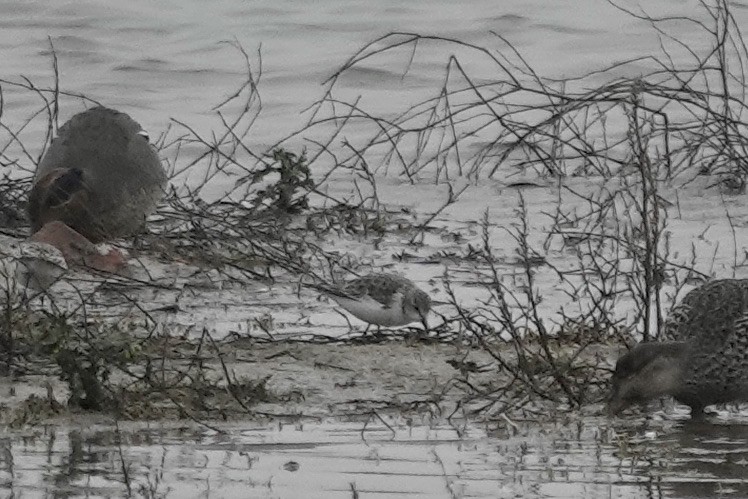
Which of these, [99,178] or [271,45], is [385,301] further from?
[271,45]

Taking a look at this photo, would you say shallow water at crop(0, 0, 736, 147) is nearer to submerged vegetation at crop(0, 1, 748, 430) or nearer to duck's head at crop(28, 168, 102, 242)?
submerged vegetation at crop(0, 1, 748, 430)

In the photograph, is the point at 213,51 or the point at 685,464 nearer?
the point at 685,464

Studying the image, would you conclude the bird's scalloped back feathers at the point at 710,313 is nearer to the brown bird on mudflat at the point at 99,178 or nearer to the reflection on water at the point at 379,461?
the reflection on water at the point at 379,461

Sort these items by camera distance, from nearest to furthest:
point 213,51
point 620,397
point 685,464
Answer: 1. point 685,464
2. point 620,397
3. point 213,51

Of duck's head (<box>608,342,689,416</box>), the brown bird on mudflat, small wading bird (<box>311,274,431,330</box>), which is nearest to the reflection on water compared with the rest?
duck's head (<box>608,342,689,416</box>)

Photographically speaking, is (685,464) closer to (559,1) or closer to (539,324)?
(539,324)

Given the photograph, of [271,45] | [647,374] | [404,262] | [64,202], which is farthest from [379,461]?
[271,45]

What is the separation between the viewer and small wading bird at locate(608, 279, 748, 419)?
24.2ft

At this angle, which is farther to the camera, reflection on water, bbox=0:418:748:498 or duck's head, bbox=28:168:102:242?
duck's head, bbox=28:168:102:242

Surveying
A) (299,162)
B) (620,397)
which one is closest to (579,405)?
(620,397)

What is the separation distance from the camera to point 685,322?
25.4ft

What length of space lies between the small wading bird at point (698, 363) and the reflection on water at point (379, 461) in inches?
7.2

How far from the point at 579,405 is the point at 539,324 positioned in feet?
1.29

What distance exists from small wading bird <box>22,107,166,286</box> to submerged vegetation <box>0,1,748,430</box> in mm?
190
